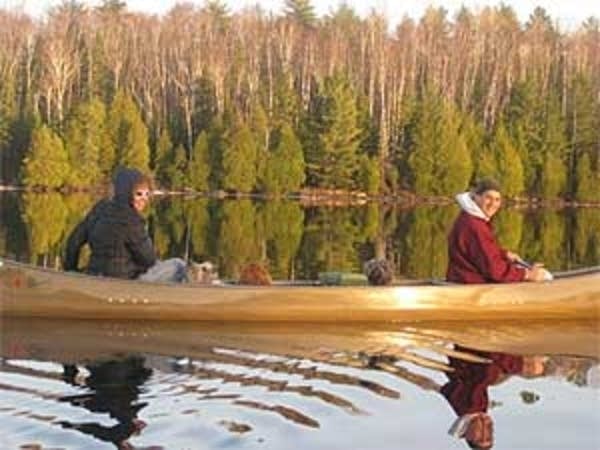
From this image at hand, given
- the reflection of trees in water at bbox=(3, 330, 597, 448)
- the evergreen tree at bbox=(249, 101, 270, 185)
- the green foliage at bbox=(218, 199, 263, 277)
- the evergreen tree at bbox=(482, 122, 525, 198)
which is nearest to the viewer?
the reflection of trees in water at bbox=(3, 330, 597, 448)

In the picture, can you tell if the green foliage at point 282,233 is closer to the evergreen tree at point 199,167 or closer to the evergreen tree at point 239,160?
the evergreen tree at point 239,160

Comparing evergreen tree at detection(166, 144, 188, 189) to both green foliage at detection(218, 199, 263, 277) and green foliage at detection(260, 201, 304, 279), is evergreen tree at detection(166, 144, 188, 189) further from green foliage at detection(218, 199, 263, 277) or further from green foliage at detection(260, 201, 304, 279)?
green foliage at detection(218, 199, 263, 277)

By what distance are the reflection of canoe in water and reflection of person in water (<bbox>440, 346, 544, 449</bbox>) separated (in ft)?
4.62

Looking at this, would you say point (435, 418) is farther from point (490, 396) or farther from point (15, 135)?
point (15, 135)

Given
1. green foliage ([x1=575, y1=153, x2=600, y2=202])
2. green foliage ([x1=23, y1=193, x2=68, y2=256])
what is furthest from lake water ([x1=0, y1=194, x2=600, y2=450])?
green foliage ([x1=575, y1=153, x2=600, y2=202])

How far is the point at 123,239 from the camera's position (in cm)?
1158

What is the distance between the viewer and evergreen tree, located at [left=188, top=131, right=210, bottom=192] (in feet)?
182

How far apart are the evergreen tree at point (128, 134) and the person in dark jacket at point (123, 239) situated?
4242 cm

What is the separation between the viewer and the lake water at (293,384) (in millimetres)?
7055

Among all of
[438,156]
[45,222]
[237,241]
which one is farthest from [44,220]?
[438,156]

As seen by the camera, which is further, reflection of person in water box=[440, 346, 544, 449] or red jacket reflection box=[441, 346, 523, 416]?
red jacket reflection box=[441, 346, 523, 416]

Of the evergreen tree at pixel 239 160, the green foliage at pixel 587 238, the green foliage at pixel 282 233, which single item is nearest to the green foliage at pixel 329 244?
the green foliage at pixel 282 233

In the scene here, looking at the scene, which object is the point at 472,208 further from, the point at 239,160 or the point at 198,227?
the point at 239,160

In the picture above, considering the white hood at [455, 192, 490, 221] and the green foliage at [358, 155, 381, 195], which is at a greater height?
the green foliage at [358, 155, 381, 195]
